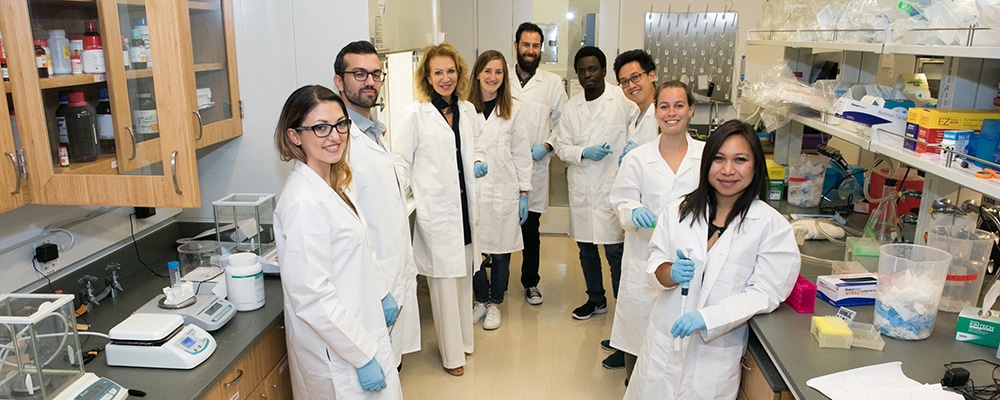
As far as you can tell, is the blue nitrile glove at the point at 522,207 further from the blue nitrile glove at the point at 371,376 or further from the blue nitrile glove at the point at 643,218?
the blue nitrile glove at the point at 371,376

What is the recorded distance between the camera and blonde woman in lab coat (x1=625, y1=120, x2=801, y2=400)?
5.80 ft

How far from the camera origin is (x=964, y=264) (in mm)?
1803

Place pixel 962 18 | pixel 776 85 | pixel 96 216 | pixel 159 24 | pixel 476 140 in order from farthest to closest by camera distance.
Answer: pixel 476 140
pixel 776 85
pixel 96 216
pixel 159 24
pixel 962 18

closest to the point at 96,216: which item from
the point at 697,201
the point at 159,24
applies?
the point at 159,24

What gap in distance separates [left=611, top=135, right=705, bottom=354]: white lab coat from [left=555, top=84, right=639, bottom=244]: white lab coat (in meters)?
0.72

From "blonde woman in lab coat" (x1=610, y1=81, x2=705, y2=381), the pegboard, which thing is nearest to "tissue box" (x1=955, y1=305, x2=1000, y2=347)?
"blonde woman in lab coat" (x1=610, y1=81, x2=705, y2=381)

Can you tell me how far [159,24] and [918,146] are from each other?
200 cm

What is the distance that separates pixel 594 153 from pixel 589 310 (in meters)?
0.88

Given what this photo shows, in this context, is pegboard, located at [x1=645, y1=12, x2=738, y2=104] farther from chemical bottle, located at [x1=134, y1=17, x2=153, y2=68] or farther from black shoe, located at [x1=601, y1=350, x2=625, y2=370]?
chemical bottle, located at [x1=134, y1=17, x2=153, y2=68]

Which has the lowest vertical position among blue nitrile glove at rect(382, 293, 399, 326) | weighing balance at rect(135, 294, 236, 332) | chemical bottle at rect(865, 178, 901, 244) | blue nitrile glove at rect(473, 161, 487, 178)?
blue nitrile glove at rect(382, 293, 399, 326)

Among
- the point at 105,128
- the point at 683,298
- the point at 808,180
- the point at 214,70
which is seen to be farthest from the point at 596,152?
the point at 105,128

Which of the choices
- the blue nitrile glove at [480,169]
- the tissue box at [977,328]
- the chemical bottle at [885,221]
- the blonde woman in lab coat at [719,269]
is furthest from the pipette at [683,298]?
the blue nitrile glove at [480,169]

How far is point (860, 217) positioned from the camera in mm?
2867

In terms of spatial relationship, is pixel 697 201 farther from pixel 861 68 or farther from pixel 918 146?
pixel 861 68
